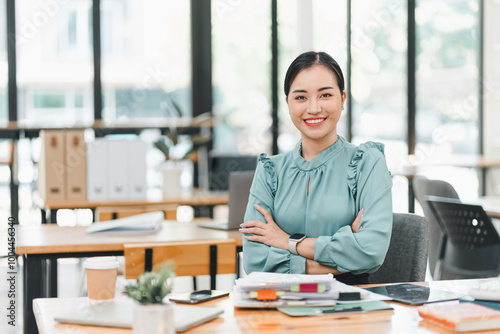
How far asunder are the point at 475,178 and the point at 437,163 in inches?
29.9

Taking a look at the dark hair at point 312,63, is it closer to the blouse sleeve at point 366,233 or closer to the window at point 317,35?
the blouse sleeve at point 366,233

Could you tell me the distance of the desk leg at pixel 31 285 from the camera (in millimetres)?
2496

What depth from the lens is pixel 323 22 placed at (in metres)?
6.93

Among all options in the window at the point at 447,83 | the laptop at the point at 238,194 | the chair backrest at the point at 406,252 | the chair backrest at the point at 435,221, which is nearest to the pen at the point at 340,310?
the chair backrest at the point at 406,252

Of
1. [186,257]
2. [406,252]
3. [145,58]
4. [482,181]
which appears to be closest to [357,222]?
[406,252]

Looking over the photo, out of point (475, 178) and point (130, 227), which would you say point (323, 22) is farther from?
point (130, 227)

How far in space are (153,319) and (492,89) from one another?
6.57 metres

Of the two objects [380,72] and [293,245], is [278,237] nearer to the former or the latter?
[293,245]

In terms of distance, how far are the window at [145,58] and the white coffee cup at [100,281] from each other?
4.89 meters

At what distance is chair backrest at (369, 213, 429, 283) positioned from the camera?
2092mm

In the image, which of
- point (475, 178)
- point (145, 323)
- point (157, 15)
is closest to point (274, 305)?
point (145, 323)

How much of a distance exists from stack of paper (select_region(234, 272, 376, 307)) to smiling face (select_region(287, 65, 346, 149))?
0.64 metres

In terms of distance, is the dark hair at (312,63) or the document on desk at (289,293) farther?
the dark hair at (312,63)

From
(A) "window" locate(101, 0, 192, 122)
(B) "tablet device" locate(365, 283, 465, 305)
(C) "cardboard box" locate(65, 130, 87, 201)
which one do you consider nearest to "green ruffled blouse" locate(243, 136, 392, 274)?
(B) "tablet device" locate(365, 283, 465, 305)
